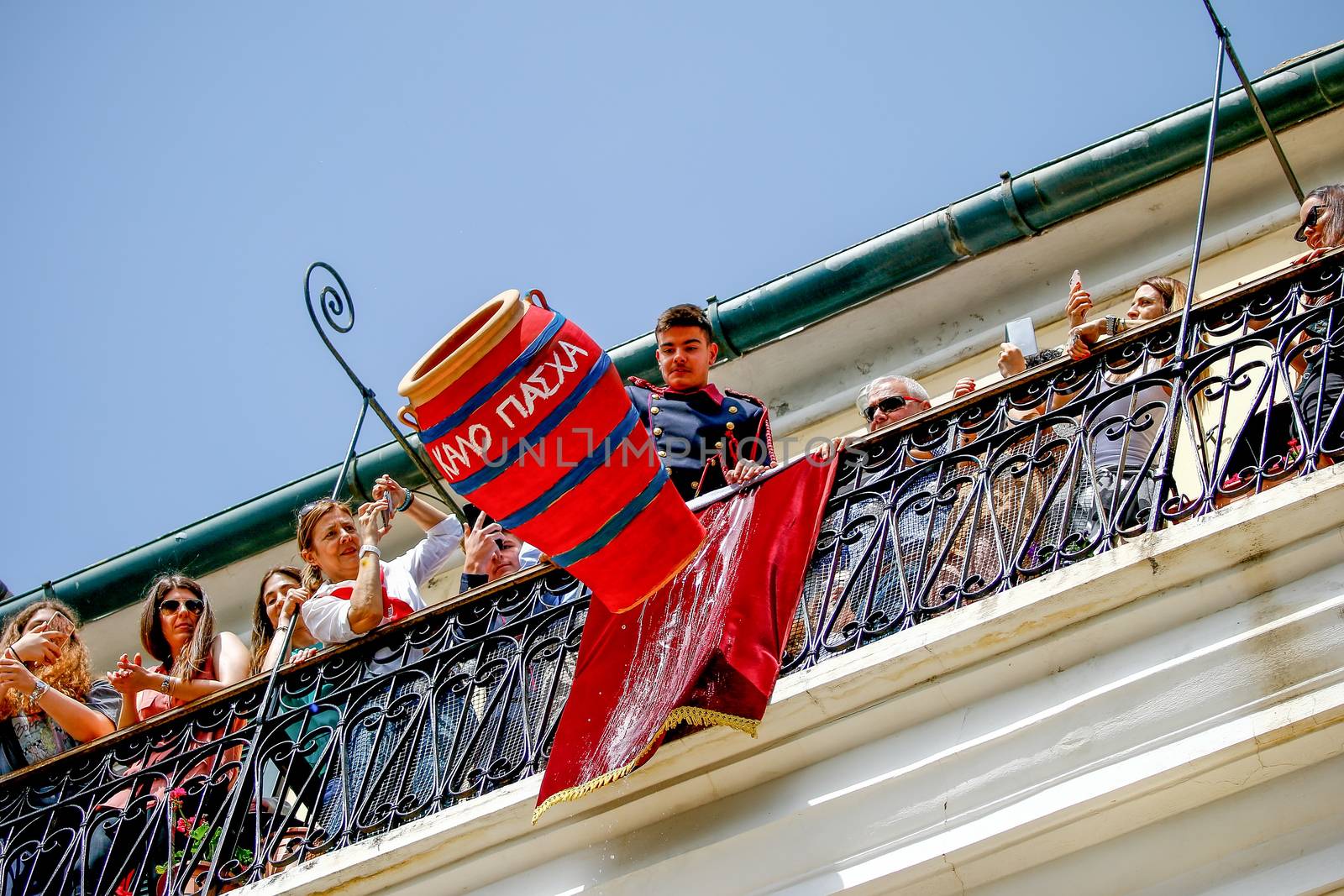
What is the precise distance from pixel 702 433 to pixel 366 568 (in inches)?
53.0

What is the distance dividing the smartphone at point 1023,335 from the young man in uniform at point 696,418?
1666 mm

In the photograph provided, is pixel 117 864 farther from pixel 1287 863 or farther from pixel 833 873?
pixel 1287 863

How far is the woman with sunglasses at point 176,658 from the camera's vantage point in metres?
7.43

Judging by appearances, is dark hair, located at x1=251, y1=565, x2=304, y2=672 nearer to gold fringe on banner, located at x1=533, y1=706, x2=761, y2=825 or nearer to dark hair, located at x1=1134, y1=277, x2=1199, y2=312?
gold fringe on banner, located at x1=533, y1=706, x2=761, y2=825

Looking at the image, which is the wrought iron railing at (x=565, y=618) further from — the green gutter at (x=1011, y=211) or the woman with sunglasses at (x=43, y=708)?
the green gutter at (x=1011, y=211)

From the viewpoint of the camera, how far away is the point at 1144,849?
5.45 metres

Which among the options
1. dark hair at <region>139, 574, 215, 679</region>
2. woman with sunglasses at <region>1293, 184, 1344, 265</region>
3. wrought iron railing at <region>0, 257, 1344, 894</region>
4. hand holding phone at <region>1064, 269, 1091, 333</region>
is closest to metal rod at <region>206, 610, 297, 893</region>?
wrought iron railing at <region>0, 257, 1344, 894</region>

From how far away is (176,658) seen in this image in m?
7.63

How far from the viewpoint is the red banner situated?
5.99m

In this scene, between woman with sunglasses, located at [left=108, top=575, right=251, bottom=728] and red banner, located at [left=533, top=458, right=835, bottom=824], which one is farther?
woman with sunglasses, located at [left=108, top=575, right=251, bottom=728]

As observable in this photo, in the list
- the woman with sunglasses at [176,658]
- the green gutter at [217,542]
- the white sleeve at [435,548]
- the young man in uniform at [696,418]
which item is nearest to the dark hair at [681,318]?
the young man in uniform at [696,418]

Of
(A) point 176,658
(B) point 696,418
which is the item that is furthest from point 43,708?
(B) point 696,418

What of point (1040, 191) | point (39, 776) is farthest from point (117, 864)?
point (1040, 191)

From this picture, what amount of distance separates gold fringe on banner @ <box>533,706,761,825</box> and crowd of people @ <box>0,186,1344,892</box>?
3.52 feet
